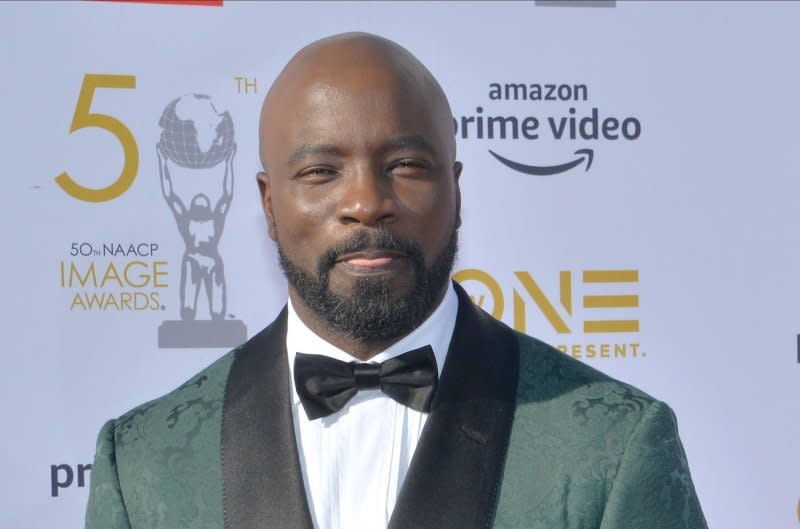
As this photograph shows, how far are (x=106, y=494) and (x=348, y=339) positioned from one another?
0.41m

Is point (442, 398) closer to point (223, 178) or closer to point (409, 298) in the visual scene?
point (409, 298)

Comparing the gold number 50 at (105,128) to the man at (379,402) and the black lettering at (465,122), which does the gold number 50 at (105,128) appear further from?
the man at (379,402)

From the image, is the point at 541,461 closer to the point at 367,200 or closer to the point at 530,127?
the point at 367,200

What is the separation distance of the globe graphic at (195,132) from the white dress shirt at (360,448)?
1138 millimetres

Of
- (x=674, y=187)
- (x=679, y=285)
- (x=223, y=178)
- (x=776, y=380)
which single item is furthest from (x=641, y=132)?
(x=223, y=178)

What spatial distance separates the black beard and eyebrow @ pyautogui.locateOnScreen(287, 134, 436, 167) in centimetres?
12

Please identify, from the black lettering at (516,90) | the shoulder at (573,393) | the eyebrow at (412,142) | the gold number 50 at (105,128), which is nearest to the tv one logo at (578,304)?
the black lettering at (516,90)

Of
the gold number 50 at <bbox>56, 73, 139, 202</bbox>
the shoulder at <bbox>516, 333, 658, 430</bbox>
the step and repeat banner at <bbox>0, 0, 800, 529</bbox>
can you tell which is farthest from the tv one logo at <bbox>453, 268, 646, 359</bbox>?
the shoulder at <bbox>516, 333, 658, 430</bbox>

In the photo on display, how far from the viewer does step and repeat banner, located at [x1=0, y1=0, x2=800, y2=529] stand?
2543mm

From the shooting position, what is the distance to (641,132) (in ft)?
9.16

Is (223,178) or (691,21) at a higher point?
(691,21)

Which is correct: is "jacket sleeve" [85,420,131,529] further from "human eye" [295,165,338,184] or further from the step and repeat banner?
the step and repeat banner

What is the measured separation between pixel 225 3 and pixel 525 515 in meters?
1.65

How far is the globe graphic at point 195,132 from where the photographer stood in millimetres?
2621
